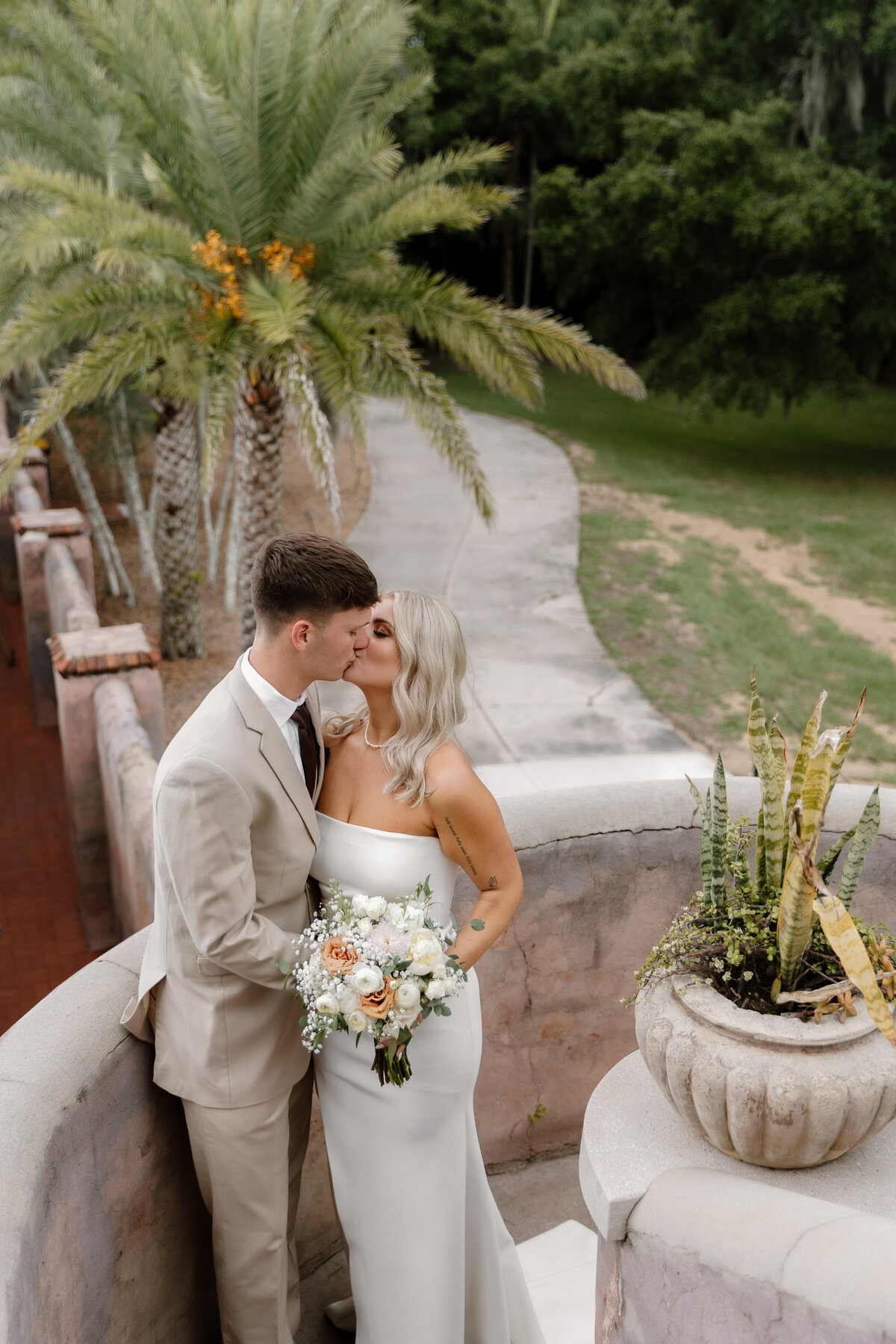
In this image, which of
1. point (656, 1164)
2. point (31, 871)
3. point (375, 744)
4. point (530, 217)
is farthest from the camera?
point (530, 217)

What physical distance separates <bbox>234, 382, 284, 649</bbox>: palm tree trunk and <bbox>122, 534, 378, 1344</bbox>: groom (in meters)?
6.69

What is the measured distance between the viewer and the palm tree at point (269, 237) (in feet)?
26.5

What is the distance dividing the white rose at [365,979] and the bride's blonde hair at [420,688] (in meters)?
0.48

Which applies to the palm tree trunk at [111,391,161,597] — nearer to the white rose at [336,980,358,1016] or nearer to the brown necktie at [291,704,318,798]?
the brown necktie at [291,704,318,798]

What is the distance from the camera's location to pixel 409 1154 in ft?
9.83

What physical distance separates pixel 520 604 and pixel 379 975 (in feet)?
37.5

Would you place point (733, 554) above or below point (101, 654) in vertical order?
below

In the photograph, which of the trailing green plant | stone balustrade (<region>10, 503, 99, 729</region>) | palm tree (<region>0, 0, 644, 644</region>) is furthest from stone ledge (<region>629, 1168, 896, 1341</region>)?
stone balustrade (<region>10, 503, 99, 729</region>)

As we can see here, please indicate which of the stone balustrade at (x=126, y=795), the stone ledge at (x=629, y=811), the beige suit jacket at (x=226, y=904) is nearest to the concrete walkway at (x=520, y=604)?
the stone ledge at (x=629, y=811)

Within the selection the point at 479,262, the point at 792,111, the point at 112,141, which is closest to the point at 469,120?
the point at 479,262

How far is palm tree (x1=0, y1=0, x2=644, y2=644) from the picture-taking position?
8086mm

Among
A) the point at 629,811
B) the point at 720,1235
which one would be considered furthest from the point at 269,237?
the point at 720,1235

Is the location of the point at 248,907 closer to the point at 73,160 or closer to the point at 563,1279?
the point at 563,1279

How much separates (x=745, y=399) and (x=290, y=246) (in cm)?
1318
